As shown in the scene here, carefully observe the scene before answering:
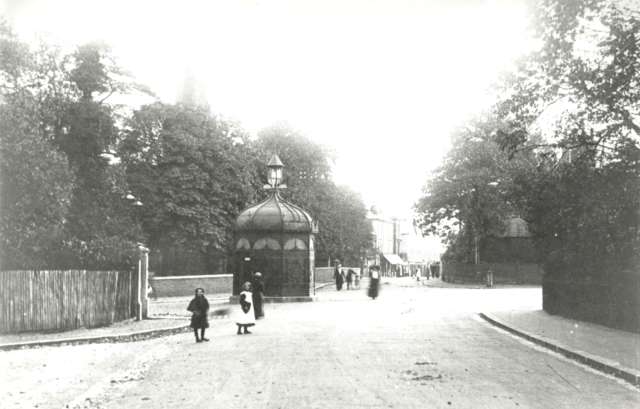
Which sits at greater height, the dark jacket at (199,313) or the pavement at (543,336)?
the dark jacket at (199,313)

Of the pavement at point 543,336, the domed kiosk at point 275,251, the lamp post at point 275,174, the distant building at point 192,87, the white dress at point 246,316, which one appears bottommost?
the pavement at point 543,336

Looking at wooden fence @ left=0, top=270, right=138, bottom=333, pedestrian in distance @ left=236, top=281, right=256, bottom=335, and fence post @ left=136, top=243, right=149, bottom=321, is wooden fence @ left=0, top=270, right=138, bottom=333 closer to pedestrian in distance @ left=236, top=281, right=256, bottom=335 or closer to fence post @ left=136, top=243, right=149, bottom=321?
fence post @ left=136, top=243, right=149, bottom=321

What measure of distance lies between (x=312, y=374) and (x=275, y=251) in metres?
24.4

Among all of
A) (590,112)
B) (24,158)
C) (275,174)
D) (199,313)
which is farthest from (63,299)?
(275,174)

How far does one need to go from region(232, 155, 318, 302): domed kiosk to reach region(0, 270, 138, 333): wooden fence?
12.5 meters

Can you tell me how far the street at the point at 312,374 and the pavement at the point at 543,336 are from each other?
37 cm

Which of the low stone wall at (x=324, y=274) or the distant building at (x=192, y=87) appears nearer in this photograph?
the low stone wall at (x=324, y=274)

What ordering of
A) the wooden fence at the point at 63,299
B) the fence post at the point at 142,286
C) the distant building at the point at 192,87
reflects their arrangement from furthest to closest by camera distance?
the distant building at the point at 192,87
the fence post at the point at 142,286
the wooden fence at the point at 63,299

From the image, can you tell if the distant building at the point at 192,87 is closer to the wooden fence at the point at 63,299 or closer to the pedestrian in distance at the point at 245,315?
the wooden fence at the point at 63,299

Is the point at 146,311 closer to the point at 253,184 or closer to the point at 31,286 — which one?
the point at 31,286

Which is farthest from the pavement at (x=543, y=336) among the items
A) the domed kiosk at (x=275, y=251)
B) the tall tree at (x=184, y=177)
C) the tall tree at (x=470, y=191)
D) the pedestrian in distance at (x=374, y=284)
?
the tall tree at (x=470, y=191)

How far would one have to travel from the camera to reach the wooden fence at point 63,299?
18.4 m

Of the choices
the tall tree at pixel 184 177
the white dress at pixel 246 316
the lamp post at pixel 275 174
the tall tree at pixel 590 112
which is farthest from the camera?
the tall tree at pixel 184 177

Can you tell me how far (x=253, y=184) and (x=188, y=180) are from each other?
7.99 metres
